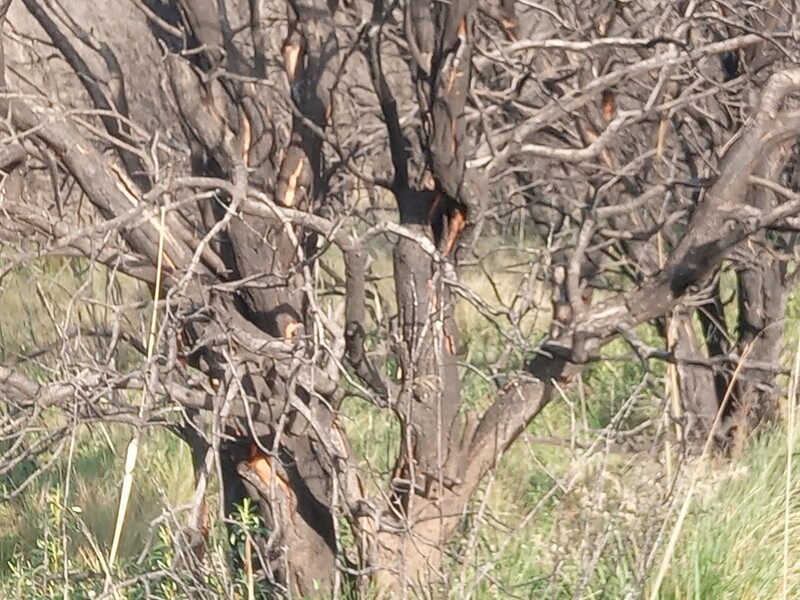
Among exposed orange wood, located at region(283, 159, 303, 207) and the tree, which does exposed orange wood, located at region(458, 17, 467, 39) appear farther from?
exposed orange wood, located at region(283, 159, 303, 207)

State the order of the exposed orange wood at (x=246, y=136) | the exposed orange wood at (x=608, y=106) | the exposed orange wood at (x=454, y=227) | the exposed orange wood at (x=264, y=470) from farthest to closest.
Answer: the exposed orange wood at (x=608, y=106), the exposed orange wood at (x=264, y=470), the exposed orange wood at (x=246, y=136), the exposed orange wood at (x=454, y=227)

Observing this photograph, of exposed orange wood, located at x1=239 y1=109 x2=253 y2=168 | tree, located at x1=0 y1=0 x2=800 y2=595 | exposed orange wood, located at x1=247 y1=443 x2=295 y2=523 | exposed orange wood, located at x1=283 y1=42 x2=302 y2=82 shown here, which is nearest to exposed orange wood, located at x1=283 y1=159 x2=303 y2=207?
tree, located at x1=0 y1=0 x2=800 y2=595

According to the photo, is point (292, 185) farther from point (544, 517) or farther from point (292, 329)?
point (544, 517)

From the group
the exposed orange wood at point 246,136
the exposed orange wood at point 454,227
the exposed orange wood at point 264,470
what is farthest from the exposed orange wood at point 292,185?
the exposed orange wood at point 264,470

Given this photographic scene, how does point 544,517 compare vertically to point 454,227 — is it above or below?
below

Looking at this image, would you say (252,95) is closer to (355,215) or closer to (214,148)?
(214,148)

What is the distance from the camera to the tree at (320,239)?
2795mm

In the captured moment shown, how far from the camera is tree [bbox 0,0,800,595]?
279 centimetres

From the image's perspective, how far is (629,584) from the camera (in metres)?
2.90

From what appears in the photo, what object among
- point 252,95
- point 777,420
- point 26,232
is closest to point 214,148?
point 252,95

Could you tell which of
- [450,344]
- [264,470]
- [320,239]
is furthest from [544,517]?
[320,239]

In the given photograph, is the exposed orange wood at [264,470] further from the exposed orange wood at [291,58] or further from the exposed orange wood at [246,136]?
the exposed orange wood at [291,58]

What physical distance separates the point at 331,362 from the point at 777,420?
2.30 m

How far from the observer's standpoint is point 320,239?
3533 millimetres
